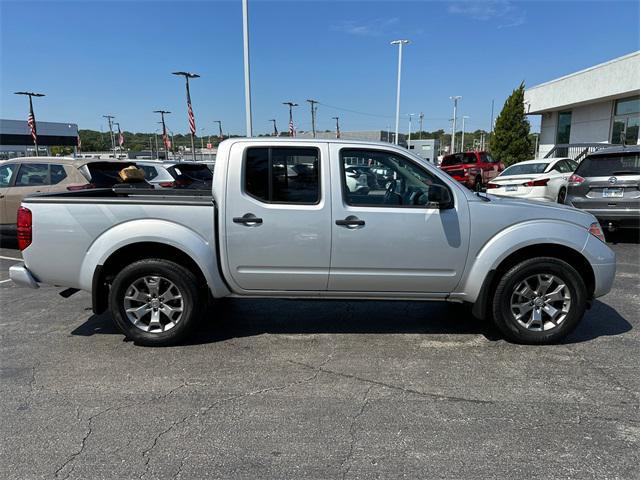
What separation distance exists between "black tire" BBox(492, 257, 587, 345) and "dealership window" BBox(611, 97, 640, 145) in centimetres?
2155

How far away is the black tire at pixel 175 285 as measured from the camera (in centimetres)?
412

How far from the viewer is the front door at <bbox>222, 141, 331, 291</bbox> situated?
407 centimetres

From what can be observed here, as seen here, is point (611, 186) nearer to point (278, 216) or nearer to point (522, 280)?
point (522, 280)

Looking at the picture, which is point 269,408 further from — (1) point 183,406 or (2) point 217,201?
(2) point 217,201

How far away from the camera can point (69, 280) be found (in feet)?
13.9

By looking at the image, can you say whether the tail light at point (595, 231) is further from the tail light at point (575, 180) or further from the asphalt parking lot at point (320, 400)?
the tail light at point (575, 180)

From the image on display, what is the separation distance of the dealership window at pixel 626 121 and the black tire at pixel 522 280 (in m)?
21.5

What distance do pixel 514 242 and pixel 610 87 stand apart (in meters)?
22.3

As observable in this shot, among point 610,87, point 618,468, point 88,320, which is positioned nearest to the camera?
point 618,468

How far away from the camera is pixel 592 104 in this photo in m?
24.7

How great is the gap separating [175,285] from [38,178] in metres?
6.40

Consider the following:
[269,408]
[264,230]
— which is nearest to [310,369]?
[269,408]

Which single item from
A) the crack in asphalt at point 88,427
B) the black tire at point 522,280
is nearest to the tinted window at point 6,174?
the crack in asphalt at point 88,427

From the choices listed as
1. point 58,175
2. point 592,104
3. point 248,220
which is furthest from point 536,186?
point 592,104
